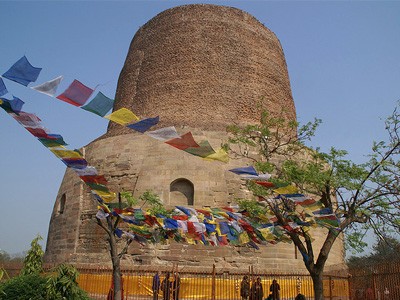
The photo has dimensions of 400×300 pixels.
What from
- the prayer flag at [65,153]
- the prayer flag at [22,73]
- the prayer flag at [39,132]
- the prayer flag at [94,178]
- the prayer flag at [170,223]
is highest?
the prayer flag at [22,73]

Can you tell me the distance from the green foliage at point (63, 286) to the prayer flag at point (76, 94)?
286 centimetres

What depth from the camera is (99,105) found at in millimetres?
5992

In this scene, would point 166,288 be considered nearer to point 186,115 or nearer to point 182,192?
point 182,192

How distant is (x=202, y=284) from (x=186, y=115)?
21.0 ft

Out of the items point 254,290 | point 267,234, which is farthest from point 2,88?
point 254,290

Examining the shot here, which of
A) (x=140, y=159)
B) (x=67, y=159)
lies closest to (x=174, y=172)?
(x=140, y=159)

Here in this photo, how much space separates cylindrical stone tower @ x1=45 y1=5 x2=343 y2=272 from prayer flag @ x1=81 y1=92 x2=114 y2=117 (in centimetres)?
737

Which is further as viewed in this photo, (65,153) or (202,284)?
(202,284)

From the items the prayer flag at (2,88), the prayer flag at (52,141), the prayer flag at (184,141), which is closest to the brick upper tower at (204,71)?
the prayer flag at (52,141)

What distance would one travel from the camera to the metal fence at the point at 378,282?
1014 centimetres

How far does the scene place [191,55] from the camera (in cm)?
1700

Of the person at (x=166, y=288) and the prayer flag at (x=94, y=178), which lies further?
the person at (x=166, y=288)

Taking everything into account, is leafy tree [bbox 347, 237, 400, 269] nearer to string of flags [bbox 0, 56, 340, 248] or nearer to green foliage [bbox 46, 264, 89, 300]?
string of flags [bbox 0, 56, 340, 248]

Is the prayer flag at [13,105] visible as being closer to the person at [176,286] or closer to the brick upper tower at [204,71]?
the person at [176,286]
